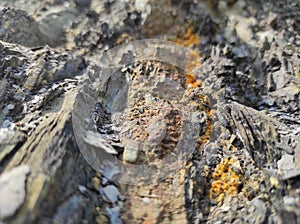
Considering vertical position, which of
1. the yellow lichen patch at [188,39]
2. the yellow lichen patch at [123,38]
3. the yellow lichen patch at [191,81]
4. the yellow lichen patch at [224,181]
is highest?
the yellow lichen patch at [188,39]

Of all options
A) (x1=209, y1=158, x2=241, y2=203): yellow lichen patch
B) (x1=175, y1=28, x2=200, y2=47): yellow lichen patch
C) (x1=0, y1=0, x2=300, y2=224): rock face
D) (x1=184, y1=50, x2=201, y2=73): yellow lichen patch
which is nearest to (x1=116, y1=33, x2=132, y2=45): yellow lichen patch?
(x1=0, y1=0, x2=300, y2=224): rock face

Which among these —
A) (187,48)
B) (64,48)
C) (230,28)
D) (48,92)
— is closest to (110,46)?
(64,48)

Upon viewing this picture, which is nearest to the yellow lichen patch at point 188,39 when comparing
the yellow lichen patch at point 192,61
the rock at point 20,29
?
the yellow lichen patch at point 192,61

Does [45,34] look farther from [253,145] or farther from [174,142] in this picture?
[253,145]

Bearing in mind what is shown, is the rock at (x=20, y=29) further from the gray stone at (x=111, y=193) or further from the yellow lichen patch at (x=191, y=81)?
the gray stone at (x=111, y=193)

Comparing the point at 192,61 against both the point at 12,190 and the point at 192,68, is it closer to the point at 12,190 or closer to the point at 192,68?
the point at 192,68

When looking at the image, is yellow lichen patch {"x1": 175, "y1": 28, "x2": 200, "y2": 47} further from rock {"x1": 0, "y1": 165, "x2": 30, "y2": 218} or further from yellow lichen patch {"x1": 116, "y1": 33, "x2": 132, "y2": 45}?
rock {"x1": 0, "y1": 165, "x2": 30, "y2": 218}
